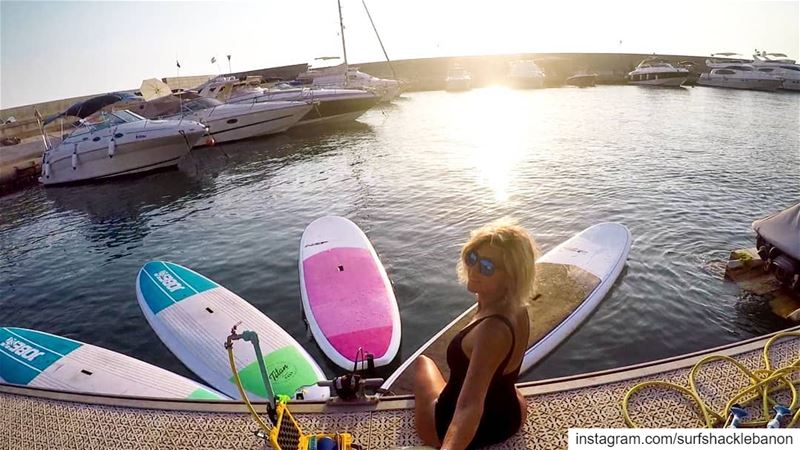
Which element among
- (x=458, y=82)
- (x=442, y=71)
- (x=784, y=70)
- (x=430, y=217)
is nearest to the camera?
(x=430, y=217)

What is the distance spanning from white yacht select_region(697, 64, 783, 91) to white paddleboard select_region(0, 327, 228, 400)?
53657 millimetres

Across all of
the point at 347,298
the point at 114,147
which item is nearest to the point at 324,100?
the point at 114,147

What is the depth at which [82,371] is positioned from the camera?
687 centimetres

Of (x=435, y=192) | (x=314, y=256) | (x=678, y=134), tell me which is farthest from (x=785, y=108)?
(x=314, y=256)

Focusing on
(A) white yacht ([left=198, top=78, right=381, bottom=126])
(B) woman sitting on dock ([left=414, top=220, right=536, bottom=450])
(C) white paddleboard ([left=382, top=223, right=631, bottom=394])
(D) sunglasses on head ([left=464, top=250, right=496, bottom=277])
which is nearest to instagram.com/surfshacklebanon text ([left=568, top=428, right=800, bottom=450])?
(B) woman sitting on dock ([left=414, top=220, right=536, bottom=450])

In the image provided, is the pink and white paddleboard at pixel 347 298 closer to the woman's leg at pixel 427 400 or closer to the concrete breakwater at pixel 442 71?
the woman's leg at pixel 427 400

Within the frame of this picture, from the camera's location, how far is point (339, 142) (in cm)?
2820

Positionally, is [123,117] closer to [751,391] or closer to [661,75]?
[751,391]

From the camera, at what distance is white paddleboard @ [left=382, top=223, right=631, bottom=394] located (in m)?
6.49

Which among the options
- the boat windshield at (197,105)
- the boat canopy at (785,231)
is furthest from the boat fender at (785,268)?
the boat windshield at (197,105)

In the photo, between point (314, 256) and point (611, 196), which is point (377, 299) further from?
point (611, 196)

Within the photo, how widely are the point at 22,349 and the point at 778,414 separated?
9791mm

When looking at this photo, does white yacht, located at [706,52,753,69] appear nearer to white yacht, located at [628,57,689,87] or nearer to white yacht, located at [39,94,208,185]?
white yacht, located at [628,57,689,87]

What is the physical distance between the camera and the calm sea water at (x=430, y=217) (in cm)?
859
